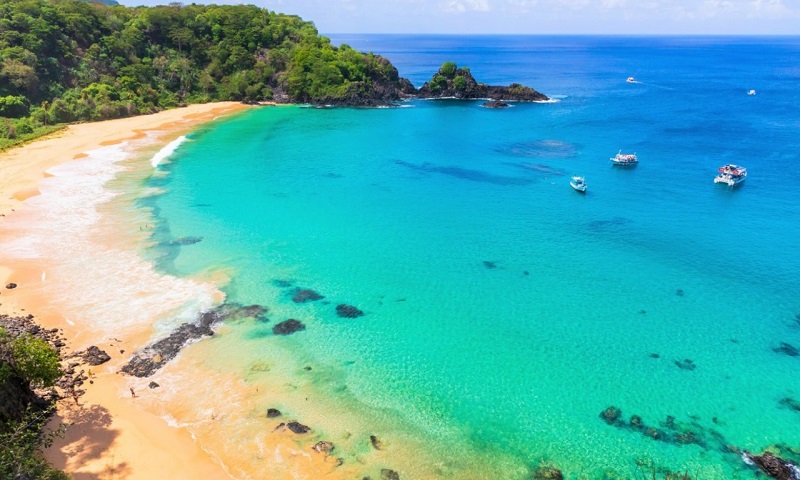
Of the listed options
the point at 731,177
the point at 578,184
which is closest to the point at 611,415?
the point at 578,184

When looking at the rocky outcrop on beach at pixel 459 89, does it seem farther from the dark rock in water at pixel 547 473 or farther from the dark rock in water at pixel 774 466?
the dark rock in water at pixel 547 473

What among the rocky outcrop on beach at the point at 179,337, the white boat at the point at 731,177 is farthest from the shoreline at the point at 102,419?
the white boat at the point at 731,177

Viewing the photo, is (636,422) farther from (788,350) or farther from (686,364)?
(788,350)

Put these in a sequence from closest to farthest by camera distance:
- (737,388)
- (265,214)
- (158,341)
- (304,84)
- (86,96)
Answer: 1. (737,388)
2. (158,341)
3. (265,214)
4. (86,96)
5. (304,84)

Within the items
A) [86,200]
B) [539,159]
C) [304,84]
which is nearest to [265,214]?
[86,200]

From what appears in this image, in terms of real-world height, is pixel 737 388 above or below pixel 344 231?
below

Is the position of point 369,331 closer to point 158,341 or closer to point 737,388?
point 158,341
